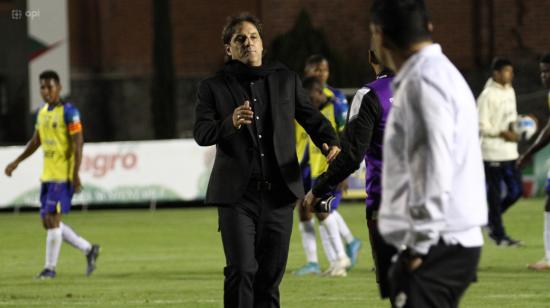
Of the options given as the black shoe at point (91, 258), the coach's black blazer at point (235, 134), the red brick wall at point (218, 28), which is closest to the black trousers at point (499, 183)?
the black shoe at point (91, 258)

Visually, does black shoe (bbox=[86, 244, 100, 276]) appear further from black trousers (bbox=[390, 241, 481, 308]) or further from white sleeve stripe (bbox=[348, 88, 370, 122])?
black trousers (bbox=[390, 241, 481, 308])

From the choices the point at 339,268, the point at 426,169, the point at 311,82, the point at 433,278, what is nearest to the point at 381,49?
the point at 426,169

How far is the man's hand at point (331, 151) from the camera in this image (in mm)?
8442

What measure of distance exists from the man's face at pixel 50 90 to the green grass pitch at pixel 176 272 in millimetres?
1832

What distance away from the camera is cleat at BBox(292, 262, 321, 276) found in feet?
46.6

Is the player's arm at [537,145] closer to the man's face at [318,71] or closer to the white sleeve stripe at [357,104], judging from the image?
the man's face at [318,71]

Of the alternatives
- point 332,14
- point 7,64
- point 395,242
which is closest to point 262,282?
point 395,242

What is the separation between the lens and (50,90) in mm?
14812

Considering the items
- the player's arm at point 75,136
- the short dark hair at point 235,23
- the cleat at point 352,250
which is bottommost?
the cleat at point 352,250

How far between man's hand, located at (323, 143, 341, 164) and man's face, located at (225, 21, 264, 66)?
2.15 ft

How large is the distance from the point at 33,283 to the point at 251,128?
20.2ft

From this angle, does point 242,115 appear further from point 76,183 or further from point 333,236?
point 76,183

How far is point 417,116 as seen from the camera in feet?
17.3

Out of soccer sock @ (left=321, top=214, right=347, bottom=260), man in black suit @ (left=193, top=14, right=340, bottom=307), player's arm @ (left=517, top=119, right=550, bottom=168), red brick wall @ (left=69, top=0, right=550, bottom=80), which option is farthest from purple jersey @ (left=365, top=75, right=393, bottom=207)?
red brick wall @ (left=69, top=0, right=550, bottom=80)
